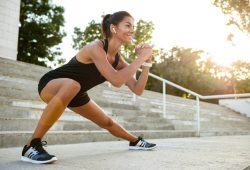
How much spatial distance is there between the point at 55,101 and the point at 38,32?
922 inches

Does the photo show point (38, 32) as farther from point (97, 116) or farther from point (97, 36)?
point (97, 116)

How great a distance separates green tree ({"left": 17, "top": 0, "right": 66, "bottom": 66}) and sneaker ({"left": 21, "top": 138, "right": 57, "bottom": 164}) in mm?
22779

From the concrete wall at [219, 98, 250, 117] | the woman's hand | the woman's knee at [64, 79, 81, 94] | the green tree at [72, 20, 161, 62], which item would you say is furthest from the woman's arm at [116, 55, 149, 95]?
the green tree at [72, 20, 161, 62]

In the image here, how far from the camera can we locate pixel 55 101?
2447mm

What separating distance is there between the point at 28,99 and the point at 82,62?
2817 millimetres

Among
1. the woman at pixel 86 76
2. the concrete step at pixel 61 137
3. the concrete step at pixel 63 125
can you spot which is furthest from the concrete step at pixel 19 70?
the woman at pixel 86 76

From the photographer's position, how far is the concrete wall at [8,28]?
1122 centimetres

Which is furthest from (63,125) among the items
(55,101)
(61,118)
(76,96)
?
(55,101)

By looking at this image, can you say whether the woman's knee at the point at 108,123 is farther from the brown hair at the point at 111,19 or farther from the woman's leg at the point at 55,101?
the brown hair at the point at 111,19

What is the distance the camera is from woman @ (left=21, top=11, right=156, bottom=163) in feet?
7.94

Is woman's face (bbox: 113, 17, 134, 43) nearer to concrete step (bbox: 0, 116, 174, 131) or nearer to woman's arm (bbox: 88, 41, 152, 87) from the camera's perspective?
woman's arm (bbox: 88, 41, 152, 87)

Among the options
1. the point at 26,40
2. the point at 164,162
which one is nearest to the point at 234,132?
the point at 164,162

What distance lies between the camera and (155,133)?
551 centimetres

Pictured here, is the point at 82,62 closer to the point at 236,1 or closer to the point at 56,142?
the point at 56,142
